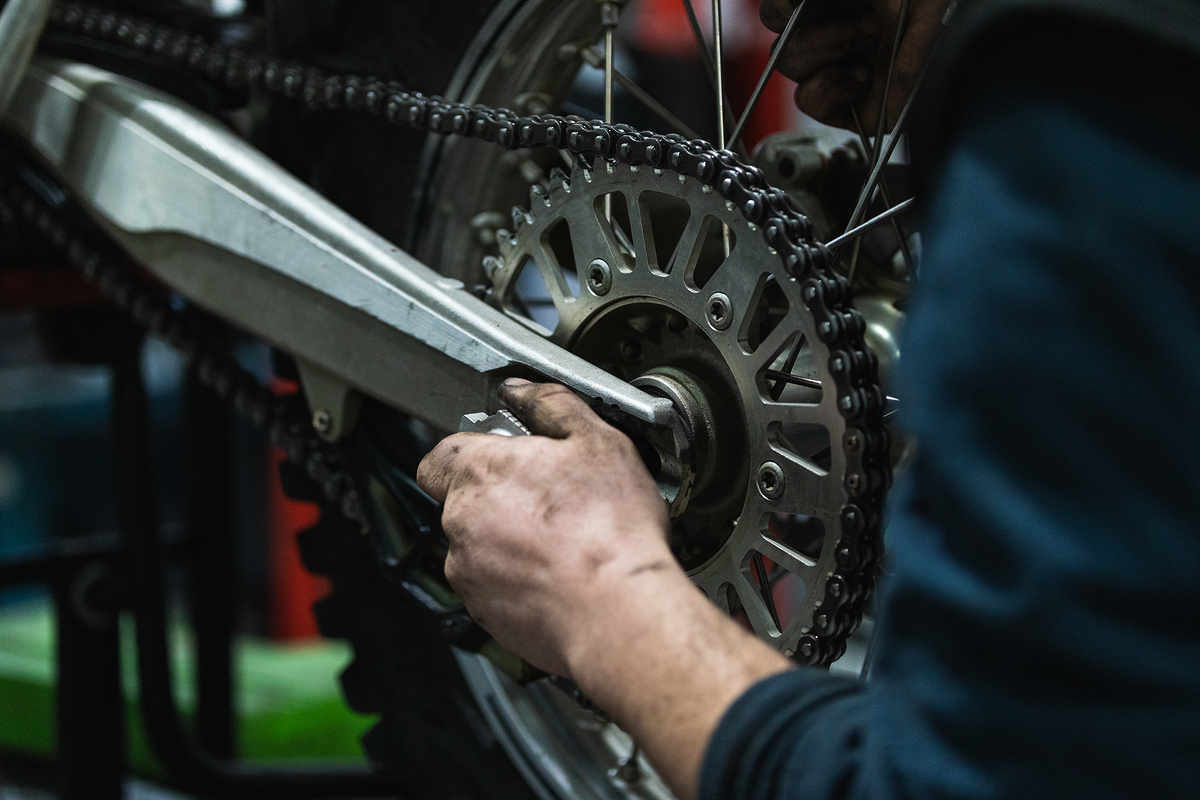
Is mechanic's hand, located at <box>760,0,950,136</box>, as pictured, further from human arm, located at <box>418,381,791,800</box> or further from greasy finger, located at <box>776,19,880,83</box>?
human arm, located at <box>418,381,791,800</box>

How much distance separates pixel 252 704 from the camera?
163cm

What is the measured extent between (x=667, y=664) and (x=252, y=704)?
1365 mm

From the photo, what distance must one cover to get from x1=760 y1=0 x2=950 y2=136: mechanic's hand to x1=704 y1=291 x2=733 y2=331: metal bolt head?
22cm

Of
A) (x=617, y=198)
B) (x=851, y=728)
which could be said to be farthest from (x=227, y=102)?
(x=851, y=728)

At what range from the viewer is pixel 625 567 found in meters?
0.45

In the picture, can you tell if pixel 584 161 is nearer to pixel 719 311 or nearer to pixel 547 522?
pixel 719 311

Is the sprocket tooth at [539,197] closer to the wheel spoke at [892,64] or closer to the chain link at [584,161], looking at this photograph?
the chain link at [584,161]

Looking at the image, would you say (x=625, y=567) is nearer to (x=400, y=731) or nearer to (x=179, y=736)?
(x=400, y=731)

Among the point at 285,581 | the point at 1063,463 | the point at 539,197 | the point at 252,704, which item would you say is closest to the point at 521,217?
the point at 539,197

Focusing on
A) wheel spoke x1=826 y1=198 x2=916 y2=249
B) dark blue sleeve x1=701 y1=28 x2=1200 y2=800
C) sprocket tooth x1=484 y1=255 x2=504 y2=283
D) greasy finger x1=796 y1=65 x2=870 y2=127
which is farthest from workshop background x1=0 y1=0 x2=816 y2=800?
dark blue sleeve x1=701 y1=28 x2=1200 y2=800

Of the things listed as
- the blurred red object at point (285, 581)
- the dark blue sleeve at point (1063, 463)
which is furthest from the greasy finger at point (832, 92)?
the blurred red object at point (285, 581)

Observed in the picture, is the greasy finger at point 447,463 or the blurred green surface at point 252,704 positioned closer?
the greasy finger at point 447,463

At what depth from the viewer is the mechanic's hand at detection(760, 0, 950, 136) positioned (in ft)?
2.25

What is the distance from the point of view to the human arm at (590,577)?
42 centimetres
